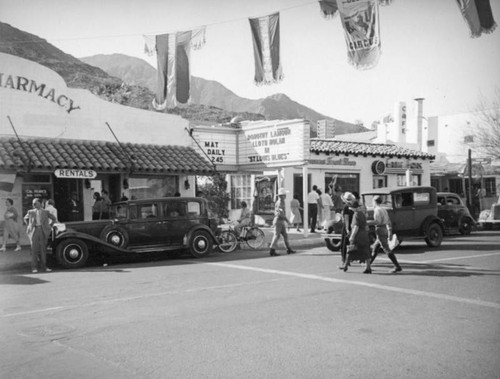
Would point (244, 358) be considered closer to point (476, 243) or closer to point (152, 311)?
point (152, 311)

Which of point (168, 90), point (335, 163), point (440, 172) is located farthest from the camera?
point (440, 172)

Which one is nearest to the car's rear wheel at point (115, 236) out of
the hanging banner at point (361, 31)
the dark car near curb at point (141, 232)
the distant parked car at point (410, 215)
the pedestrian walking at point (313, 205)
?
the dark car near curb at point (141, 232)

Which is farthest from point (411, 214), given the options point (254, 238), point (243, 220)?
point (243, 220)

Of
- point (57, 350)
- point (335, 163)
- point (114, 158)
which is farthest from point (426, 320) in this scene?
point (335, 163)

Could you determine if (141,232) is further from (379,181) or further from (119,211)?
(379,181)

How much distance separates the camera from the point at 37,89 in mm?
15258

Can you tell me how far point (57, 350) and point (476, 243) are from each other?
Result: 13.7 m

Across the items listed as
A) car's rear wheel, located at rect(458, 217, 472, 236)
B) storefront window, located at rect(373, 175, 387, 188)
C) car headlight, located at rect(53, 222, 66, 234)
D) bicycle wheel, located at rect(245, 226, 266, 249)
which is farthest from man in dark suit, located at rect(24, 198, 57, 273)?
storefront window, located at rect(373, 175, 387, 188)

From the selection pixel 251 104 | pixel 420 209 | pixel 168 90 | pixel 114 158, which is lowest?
pixel 420 209

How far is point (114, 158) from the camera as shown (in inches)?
632

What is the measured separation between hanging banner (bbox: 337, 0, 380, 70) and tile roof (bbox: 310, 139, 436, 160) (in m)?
12.0

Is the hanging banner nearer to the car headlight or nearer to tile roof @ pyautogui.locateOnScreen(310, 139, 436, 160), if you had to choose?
the car headlight

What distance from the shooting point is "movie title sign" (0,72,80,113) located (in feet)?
48.2

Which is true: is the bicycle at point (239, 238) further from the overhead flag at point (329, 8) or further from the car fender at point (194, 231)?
the overhead flag at point (329, 8)
